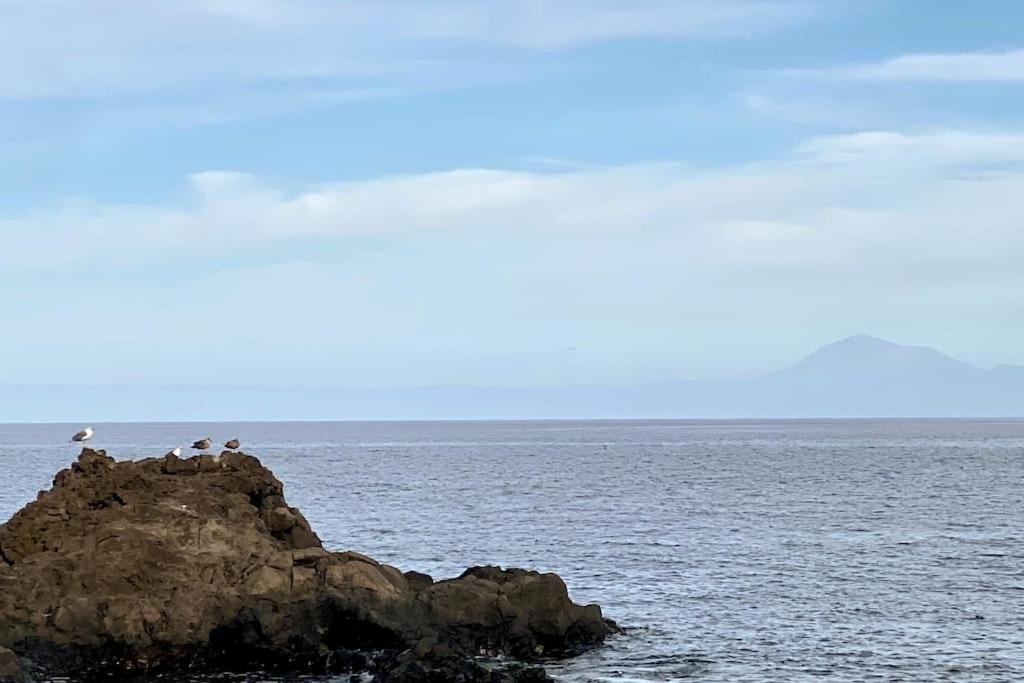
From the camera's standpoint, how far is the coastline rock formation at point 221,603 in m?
39.8

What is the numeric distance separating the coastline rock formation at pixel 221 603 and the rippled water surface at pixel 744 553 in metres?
2.80

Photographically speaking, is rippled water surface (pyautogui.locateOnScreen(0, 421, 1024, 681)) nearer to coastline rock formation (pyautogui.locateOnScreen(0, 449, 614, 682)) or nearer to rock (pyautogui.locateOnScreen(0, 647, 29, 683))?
coastline rock formation (pyautogui.locateOnScreen(0, 449, 614, 682))

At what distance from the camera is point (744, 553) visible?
66.9m

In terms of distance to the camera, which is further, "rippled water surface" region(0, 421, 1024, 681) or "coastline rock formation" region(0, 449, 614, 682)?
"rippled water surface" region(0, 421, 1024, 681)

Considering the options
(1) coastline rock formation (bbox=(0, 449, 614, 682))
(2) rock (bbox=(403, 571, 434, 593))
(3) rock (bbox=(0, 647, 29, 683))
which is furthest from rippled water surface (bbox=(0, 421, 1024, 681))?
(3) rock (bbox=(0, 647, 29, 683))

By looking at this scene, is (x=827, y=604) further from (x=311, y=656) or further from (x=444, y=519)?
(x=444, y=519)

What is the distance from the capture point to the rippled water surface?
138 ft

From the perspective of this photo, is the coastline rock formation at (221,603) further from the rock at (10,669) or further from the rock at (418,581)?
the rock at (10,669)

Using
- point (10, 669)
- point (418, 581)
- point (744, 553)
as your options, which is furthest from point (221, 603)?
point (744, 553)

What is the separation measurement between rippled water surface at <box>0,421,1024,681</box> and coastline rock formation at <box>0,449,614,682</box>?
2.80 m

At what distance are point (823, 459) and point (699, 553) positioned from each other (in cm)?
11401

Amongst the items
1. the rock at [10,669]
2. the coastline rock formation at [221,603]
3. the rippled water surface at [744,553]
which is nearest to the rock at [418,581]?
the coastline rock formation at [221,603]

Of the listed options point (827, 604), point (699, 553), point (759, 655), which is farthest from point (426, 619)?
point (699, 553)

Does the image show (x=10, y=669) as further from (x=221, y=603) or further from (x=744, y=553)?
(x=744, y=553)
